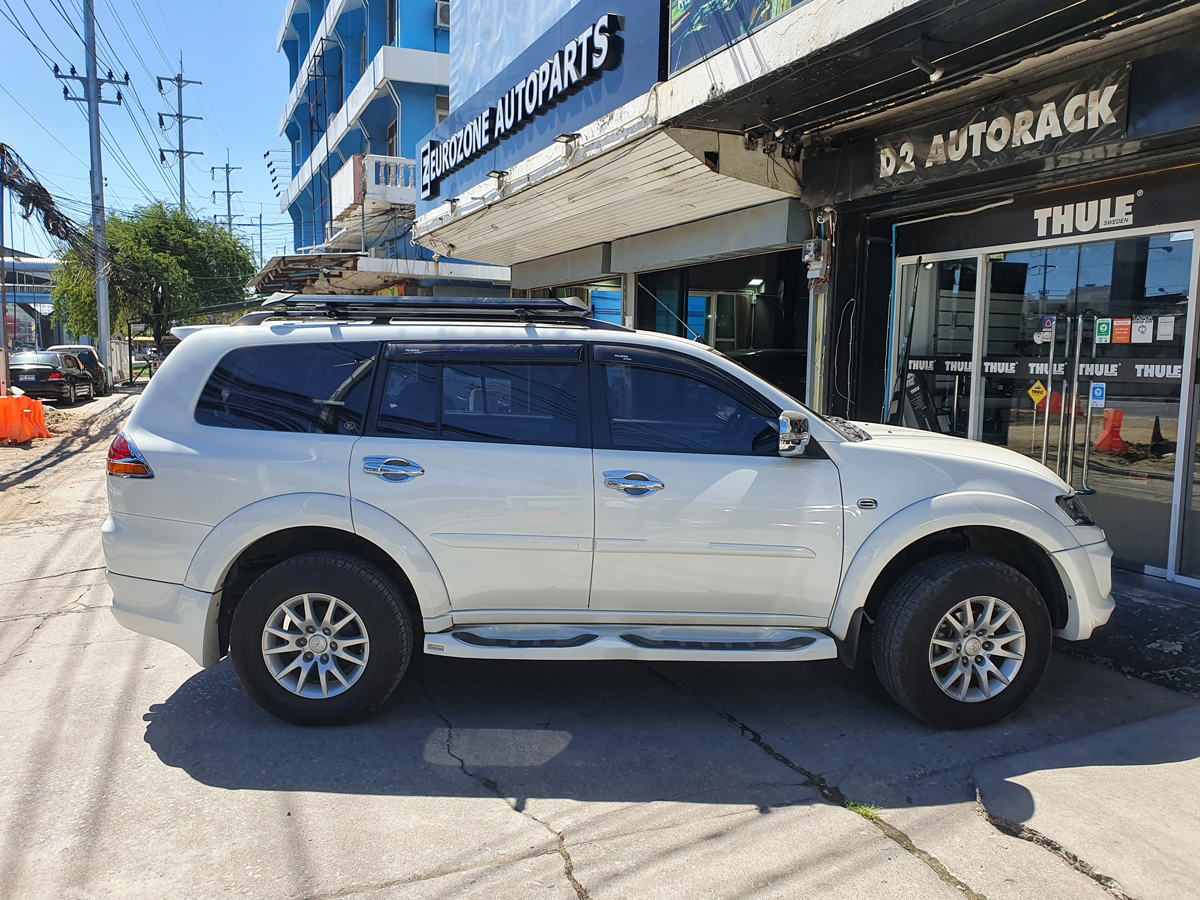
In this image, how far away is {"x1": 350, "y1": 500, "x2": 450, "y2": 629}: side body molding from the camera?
397cm

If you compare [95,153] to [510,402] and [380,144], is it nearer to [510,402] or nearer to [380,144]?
[380,144]

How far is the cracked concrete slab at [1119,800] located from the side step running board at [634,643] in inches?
37.3

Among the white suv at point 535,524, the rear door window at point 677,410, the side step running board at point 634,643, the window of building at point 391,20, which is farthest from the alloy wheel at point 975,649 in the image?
the window of building at point 391,20

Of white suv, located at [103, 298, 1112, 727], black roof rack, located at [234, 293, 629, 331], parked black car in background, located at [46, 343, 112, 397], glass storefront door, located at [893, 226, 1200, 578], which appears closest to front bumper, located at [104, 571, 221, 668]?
white suv, located at [103, 298, 1112, 727]

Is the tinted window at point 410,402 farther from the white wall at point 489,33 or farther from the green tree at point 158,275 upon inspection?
the green tree at point 158,275

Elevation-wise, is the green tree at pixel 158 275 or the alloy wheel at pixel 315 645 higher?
the green tree at pixel 158 275

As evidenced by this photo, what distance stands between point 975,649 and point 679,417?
1.80 meters

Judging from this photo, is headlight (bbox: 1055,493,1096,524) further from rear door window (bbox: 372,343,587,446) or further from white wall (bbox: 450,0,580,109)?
white wall (bbox: 450,0,580,109)

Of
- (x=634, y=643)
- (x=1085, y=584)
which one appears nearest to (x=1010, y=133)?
(x=1085, y=584)

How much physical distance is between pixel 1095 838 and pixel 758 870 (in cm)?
135

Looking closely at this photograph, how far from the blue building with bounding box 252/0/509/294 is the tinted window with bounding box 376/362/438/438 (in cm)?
1353

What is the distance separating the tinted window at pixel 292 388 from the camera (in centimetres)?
412

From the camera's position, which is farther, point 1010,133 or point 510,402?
point 1010,133

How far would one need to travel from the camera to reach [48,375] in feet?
77.1
